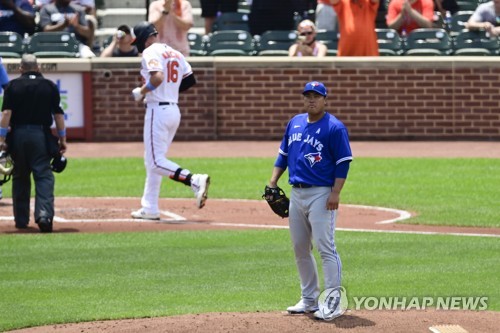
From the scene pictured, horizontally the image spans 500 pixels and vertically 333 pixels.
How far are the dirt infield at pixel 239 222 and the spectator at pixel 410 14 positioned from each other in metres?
2.09

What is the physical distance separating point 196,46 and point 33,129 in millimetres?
8398

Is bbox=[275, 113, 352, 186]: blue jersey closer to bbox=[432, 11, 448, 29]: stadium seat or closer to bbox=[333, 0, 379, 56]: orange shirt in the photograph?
bbox=[333, 0, 379, 56]: orange shirt

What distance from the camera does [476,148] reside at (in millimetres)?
19953

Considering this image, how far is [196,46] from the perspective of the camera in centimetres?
2145

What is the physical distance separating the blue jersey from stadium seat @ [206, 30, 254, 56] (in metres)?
12.5

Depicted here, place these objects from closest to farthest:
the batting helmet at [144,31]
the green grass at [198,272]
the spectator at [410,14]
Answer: the green grass at [198,272] → the batting helmet at [144,31] → the spectator at [410,14]

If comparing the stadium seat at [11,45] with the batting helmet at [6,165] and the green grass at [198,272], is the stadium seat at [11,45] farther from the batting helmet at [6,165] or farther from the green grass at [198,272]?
the green grass at [198,272]

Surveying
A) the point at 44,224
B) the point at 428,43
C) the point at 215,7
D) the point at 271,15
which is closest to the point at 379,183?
the point at 428,43

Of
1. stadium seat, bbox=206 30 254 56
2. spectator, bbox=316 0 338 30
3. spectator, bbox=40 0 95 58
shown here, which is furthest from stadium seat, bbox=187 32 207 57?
spectator, bbox=316 0 338 30

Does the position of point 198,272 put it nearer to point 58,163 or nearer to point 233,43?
point 58,163

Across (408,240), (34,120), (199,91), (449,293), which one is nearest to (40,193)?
(34,120)

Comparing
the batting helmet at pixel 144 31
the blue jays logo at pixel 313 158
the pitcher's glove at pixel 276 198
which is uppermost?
the batting helmet at pixel 144 31

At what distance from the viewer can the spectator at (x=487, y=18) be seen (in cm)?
2045

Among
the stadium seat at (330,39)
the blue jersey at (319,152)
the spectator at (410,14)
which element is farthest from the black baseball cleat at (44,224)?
the spectator at (410,14)
